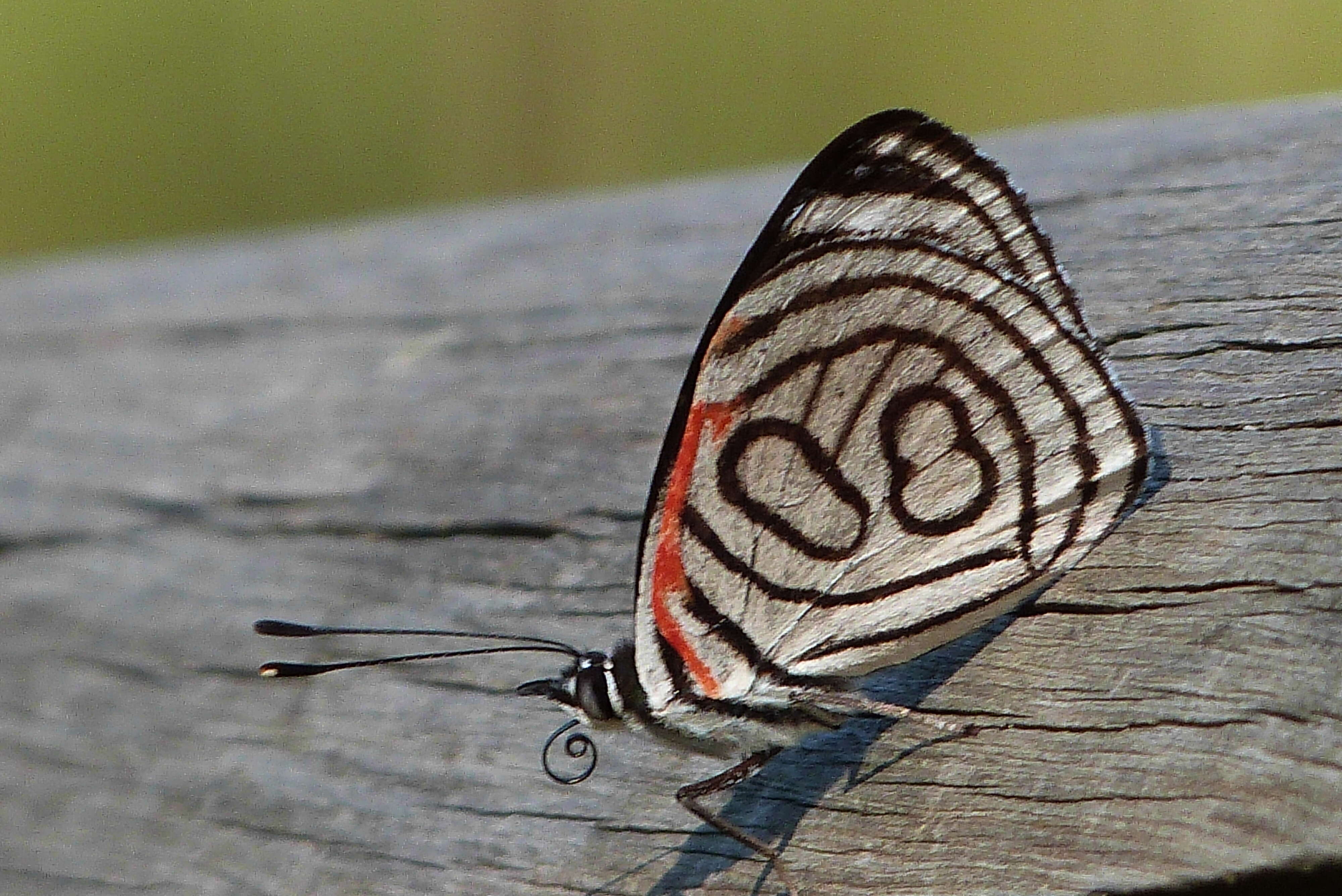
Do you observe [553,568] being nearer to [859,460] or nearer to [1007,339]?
[859,460]

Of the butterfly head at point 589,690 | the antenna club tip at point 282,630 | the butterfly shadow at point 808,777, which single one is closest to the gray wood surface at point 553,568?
the butterfly shadow at point 808,777

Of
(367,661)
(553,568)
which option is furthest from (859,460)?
(367,661)

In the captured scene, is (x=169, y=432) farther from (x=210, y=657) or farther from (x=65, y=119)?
(x=65, y=119)

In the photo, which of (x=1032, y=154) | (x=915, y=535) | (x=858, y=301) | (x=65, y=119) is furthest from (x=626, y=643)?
(x=65, y=119)

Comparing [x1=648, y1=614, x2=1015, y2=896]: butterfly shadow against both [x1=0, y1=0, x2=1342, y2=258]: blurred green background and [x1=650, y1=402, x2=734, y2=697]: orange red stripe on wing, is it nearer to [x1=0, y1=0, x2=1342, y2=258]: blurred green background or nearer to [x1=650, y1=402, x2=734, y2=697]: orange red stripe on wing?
[x1=650, y1=402, x2=734, y2=697]: orange red stripe on wing

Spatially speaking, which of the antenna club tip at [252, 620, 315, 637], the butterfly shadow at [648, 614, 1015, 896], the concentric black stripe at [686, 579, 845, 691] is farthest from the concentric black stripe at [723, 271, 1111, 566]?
the antenna club tip at [252, 620, 315, 637]

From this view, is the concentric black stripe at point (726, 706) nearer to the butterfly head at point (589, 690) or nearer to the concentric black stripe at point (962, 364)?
the butterfly head at point (589, 690)

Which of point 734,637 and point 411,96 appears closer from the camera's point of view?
point 734,637
